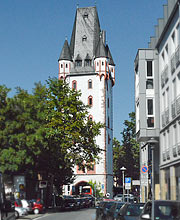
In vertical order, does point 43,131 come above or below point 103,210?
above

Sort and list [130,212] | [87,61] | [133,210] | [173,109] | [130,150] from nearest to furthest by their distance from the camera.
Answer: [130,212] → [133,210] → [173,109] → [130,150] → [87,61]

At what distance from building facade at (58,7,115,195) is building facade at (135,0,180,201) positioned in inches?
1947

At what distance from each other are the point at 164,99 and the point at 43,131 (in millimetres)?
9220

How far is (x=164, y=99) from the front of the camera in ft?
118

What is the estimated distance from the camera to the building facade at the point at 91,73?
92.2m

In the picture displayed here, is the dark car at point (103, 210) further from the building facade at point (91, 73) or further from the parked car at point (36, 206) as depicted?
the building facade at point (91, 73)

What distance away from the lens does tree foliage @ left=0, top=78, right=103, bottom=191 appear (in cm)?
3694

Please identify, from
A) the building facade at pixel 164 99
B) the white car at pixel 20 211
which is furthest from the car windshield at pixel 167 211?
the white car at pixel 20 211

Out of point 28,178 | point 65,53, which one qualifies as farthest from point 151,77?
point 65,53

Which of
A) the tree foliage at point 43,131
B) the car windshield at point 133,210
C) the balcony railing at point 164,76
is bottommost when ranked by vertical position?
the car windshield at point 133,210

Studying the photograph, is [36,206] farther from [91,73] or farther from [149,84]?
[91,73]

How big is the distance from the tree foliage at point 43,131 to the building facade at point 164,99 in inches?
299

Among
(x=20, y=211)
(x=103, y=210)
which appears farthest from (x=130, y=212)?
(x=20, y=211)

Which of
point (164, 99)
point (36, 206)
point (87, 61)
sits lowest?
point (36, 206)
